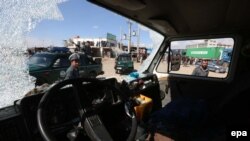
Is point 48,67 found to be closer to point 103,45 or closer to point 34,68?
point 34,68

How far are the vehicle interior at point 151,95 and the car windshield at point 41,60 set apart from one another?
14.7 feet

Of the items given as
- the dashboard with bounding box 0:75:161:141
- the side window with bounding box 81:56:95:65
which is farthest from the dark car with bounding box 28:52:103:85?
the dashboard with bounding box 0:75:161:141

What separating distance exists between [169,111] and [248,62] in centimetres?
125

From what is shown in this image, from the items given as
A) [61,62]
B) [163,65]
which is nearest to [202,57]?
[163,65]

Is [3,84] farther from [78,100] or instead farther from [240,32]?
[240,32]

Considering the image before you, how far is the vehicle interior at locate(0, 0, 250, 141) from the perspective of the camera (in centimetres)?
145

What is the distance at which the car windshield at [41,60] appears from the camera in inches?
275

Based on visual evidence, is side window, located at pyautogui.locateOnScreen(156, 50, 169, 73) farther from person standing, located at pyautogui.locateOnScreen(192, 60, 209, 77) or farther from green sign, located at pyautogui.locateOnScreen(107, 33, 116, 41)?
green sign, located at pyautogui.locateOnScreen(107, 33, 116, 41)

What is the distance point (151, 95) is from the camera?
10.0 ft

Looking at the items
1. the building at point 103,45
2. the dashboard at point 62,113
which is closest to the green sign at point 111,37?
the building at point 103,45

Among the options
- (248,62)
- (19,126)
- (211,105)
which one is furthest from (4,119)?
(248,62)

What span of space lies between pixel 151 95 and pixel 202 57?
4.09ft

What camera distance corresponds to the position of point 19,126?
1.43 meters

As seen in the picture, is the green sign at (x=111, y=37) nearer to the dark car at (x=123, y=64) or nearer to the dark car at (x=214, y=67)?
the dark car at (x=123, y=64)
